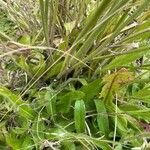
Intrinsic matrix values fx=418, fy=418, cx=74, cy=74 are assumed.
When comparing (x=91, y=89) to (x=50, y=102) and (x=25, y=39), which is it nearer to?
(x=50, y=102)

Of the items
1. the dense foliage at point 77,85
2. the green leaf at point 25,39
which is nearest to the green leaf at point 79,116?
the dense foliage at point 77,85

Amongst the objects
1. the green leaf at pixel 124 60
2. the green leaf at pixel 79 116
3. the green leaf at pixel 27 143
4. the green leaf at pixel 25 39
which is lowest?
the green leaf at pixel 27 143

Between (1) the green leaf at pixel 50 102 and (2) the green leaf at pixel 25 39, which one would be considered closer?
(1) the green leaf at pixel 50 102

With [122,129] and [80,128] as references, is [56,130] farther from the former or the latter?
[122,129]

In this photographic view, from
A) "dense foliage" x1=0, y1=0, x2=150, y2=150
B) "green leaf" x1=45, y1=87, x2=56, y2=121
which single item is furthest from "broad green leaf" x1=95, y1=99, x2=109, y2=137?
"green leaf" x1=45, y1=87, x2=56, y2=121

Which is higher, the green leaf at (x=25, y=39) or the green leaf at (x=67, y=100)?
the green leaf at (x=25, y=39)

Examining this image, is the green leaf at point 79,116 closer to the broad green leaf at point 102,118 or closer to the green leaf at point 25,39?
the broad green leaf at point 102,118

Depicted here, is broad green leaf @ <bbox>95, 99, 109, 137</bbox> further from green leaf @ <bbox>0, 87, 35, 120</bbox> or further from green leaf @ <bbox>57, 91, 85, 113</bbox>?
green leaf @ <bbox>0, 87, 35, 120</bbox>

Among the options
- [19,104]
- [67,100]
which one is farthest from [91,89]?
[19,104]
